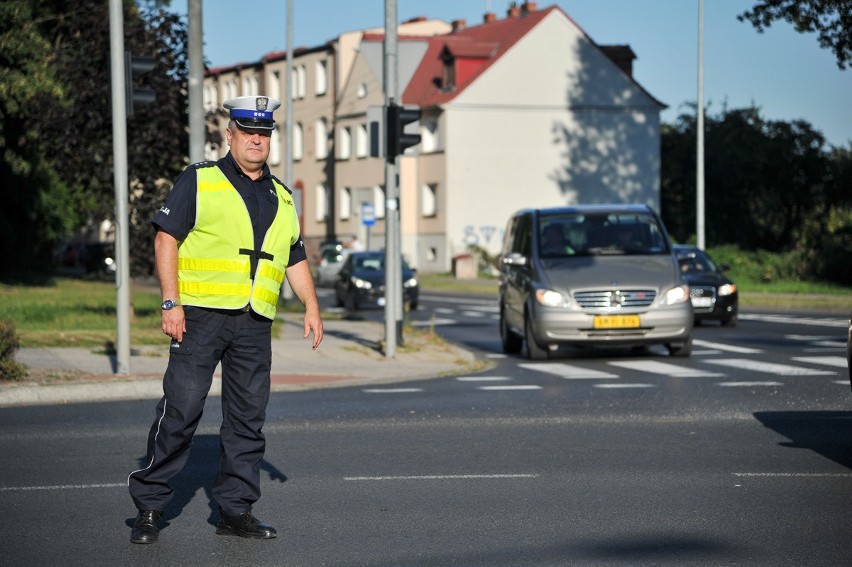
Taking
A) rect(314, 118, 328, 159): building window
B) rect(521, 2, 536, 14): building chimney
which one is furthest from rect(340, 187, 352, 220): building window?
rect(521, 2, 536, 14): building chimney

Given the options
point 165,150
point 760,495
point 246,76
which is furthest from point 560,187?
point 760,495

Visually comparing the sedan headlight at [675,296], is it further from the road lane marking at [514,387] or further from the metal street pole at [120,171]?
the metal street pole at [120,171]

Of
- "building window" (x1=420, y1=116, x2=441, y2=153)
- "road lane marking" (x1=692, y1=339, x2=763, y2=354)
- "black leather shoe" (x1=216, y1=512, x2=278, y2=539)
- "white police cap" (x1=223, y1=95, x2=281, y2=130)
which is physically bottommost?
"road lane marking" (x1=692, y1=339, x2=763, y2=354)

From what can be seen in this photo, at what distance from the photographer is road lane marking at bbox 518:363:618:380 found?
16391 mm

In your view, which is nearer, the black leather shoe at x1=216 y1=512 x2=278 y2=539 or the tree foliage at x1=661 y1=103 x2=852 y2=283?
the black leather shoe at x1=216 y1=512 x2=278 y2=539

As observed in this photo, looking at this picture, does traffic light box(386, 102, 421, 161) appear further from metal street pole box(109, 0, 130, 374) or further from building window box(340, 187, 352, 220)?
building window box(340, 187, 352, 220)

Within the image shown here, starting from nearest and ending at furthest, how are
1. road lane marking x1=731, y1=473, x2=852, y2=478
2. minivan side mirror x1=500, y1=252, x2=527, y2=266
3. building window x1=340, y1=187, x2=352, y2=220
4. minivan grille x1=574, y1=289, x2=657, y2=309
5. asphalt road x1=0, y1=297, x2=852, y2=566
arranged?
asphalt road x1=0, y1=297, x2=852, y2=566 → road lane marking x1=731, y1=473, x2=852, y2=478 → minivan grille x1=574, y1=289, x2=657, y2=309 → minivan side mirror x1=500, y1=252, x2=527, y2=266 → building window x1=340, y1=187, x2=352, y2=220

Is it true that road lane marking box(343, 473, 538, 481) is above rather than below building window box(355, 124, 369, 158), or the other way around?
below

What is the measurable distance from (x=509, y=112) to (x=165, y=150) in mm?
43642

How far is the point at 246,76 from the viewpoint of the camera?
84938 mm

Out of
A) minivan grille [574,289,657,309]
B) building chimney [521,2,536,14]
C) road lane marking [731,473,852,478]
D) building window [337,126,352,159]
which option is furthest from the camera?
building chimney [521,2,536,14]

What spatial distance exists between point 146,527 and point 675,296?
12131mm

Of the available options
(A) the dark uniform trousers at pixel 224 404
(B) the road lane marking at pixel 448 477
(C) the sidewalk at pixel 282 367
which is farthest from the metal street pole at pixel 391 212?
(A) the dark uniform trousers at pixel 224 404

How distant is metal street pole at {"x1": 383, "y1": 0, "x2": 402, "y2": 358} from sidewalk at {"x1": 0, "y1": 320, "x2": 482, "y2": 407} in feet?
1.61
